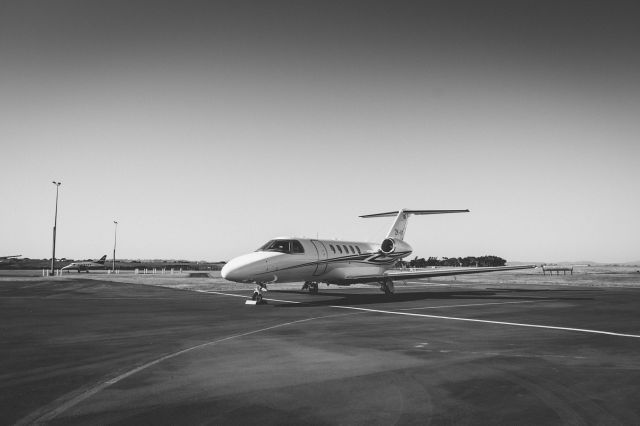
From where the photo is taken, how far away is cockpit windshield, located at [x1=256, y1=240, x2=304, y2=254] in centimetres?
1697

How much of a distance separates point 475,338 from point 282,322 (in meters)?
4.75

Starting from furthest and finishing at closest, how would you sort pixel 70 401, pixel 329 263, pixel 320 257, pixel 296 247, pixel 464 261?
pixel 464 261
pixel 329 263
pixel 320 257
pixel 296 247
pixel 70 401

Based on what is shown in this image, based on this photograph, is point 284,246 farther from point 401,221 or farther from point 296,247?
point 401,221

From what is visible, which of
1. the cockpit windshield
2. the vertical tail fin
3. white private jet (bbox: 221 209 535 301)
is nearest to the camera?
white private jet (bbox: 221 209 535 301)

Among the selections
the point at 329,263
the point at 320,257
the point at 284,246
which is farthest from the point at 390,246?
the point at 284,246

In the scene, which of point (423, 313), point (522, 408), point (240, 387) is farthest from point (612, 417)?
point (423, 313)

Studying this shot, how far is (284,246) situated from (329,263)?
3.29 meters

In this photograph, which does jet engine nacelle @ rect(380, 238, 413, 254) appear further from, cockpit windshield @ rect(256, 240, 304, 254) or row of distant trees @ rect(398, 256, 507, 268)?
row of distant trees @ rect(398, 256, 507, 268)

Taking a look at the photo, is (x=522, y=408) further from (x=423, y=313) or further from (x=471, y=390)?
(x=423, y=313)

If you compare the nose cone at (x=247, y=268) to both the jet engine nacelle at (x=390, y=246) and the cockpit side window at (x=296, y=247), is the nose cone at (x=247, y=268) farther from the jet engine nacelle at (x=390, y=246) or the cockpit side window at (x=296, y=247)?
the jet engine nacelle at (x=390, y=246)

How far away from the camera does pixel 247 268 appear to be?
50.0ft

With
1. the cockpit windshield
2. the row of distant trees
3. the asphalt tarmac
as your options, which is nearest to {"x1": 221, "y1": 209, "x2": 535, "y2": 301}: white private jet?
the cockpit windshield

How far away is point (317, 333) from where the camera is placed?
367 inches

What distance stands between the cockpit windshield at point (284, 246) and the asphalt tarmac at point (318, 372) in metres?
5.86
